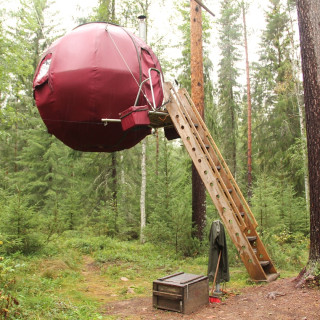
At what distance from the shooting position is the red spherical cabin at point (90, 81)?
14.8 ft

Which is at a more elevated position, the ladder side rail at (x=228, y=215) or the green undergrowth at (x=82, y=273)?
the ladder side rail at (x=228, y=215)

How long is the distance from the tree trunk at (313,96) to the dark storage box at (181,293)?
2096mm

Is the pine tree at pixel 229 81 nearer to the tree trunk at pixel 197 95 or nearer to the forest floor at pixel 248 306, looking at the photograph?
the tree trunk at pixel 197 95

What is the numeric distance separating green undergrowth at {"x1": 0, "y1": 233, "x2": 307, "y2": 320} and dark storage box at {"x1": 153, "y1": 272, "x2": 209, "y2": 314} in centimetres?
112

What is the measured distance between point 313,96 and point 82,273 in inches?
289

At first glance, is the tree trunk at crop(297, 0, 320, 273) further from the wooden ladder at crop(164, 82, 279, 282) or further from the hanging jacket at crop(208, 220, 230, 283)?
the hanging jacket at crop(208, 220, 230, 283)

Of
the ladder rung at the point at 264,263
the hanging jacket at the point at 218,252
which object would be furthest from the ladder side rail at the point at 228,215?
the hanging jacket at the point at 218,252

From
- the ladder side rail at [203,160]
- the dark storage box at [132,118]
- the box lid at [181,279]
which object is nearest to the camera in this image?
the dark storage box at [132,118]

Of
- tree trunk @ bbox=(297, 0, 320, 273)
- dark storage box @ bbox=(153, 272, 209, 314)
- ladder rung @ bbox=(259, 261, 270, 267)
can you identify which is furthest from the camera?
ladder rung @ bbox=(259, 261, 270, 267)

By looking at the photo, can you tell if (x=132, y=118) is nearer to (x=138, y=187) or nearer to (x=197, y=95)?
(x=197, y=95)

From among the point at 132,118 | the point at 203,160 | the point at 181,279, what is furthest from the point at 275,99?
the point at 132,118

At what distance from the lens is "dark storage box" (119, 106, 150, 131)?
4.62 meters

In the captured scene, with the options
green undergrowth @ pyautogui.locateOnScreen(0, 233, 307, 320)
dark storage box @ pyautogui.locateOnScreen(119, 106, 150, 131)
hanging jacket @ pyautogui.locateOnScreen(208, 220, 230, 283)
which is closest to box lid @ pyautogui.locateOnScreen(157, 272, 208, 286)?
hanging jacket @ pyautogui.locateOnScreen(208, 220, 230, 283)

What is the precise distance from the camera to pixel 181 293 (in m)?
5.70
